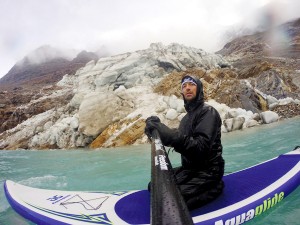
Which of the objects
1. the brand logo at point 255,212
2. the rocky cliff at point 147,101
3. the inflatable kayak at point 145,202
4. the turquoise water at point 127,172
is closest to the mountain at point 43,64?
the rocky cliff at point 147,101

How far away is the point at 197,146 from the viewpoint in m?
3.34

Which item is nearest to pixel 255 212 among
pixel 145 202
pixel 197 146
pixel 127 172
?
pixel 197 146

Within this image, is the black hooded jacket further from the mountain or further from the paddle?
the mountain

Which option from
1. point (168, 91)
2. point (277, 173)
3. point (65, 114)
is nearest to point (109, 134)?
point (168, 91)

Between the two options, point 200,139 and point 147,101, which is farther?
point 147,101

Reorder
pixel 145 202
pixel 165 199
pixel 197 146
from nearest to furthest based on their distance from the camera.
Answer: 1. pixel 165 199
2. pixel 197 146
3. pixel 145 202

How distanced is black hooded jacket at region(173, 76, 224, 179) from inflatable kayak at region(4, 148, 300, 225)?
522 mm

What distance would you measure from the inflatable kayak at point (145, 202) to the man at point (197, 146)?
205 mm

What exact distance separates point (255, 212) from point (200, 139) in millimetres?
1402

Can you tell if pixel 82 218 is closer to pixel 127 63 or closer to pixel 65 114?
pixel 65 114

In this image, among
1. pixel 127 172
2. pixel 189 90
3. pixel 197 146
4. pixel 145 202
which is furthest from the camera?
pixel 127 172

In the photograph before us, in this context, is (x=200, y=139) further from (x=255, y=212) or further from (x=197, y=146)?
(x=255, y=212)

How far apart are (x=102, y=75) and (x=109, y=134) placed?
13.7m

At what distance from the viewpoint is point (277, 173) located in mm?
5008
